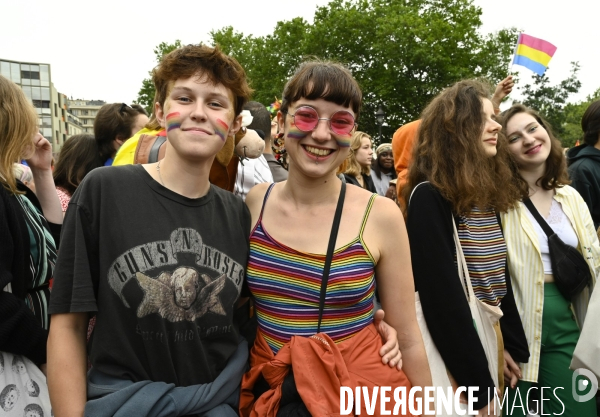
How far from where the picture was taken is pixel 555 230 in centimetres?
316

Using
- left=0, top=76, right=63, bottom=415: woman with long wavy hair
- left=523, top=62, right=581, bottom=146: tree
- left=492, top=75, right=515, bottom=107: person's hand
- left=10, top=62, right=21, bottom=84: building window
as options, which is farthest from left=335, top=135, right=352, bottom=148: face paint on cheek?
left=10, top=62, right=21, bottom=84: building window

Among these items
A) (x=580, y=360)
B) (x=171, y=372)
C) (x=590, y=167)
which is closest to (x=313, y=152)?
(x=171, y=372)

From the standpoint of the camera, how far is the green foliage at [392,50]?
27469 millimetres

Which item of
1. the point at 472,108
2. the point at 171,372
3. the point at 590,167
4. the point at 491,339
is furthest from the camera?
the point at 590,167

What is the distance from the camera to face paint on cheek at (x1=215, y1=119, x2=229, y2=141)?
1989 millimetres

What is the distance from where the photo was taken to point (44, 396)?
200cm

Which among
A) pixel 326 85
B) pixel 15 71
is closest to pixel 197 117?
pixel 326 85

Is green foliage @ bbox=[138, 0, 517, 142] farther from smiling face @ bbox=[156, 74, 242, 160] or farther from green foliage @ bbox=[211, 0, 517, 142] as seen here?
smiling face @ bbox=[156, 74, 242, 160]

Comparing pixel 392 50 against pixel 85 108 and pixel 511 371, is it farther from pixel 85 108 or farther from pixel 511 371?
pixel 85 108

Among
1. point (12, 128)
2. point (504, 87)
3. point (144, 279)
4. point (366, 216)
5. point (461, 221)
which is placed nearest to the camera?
point (144, 279)

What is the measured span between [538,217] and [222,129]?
84.5 inches

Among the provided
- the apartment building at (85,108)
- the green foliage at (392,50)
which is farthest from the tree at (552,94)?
the apartment building at (85,108)

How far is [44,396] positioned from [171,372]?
0.66 metres

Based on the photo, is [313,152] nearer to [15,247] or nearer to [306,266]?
[306,266]
